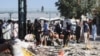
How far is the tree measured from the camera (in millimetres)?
61353

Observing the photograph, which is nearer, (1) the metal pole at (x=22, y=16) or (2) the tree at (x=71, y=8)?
(1) the metal pole at (x=22, y=16)

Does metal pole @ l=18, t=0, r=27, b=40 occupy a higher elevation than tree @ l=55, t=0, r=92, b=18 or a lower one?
higher

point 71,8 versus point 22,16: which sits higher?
point 22,16

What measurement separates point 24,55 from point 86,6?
5303 cm

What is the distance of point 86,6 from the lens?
62.4m

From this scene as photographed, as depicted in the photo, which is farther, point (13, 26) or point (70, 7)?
point (70, 7)

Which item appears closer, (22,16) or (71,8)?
(22,16)

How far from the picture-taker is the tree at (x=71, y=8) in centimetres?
6135

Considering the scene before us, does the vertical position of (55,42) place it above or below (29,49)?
below

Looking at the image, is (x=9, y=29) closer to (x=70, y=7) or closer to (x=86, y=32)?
(x=86, y=32)

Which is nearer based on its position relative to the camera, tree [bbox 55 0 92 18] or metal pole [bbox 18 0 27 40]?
metal pole [bbox 18 0 27 40]

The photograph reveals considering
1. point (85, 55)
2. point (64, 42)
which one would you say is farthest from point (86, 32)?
point (85, 55)

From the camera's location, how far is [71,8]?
207 feet

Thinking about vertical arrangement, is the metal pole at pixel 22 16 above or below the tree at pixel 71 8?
above
